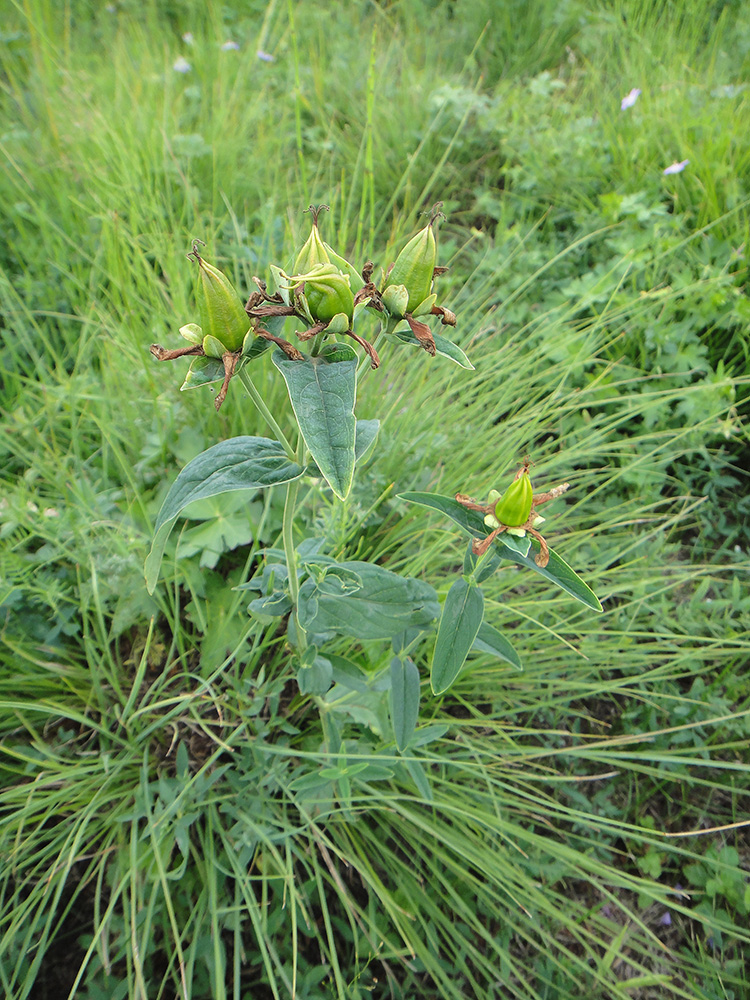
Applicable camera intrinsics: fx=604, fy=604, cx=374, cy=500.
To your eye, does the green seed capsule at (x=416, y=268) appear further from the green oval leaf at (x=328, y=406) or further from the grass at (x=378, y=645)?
the grass at (x=378, y=645)

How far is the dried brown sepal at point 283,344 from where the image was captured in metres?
0.65

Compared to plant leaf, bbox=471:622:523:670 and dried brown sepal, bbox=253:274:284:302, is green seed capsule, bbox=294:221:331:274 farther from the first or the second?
plant leaf, bbox=471:622:523:670

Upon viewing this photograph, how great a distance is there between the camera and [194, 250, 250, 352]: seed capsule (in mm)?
629

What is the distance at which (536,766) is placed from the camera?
4.27 feet

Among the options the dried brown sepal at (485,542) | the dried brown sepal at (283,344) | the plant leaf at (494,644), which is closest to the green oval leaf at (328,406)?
the dried brown sepal at (283,344)

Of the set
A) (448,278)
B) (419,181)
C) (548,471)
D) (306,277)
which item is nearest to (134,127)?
(419,181)

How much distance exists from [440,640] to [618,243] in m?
1.66

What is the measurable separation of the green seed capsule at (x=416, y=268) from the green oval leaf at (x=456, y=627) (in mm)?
392

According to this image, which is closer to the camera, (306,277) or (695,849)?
(306,277)

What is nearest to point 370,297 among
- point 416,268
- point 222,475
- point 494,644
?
point 416,268

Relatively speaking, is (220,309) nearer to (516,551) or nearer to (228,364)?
(228,364)

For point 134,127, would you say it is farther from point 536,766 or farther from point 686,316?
point 536,766

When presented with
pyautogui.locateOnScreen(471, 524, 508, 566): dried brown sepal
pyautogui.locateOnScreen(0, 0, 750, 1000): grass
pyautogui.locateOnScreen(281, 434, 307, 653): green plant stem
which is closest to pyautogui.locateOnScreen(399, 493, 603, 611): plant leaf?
pyautogui.locateOnScreen(471, 524, 508, 566): dried brown sepal

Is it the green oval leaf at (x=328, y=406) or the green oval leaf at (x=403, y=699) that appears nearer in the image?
the green oval leaf at (x=328, y=406)
